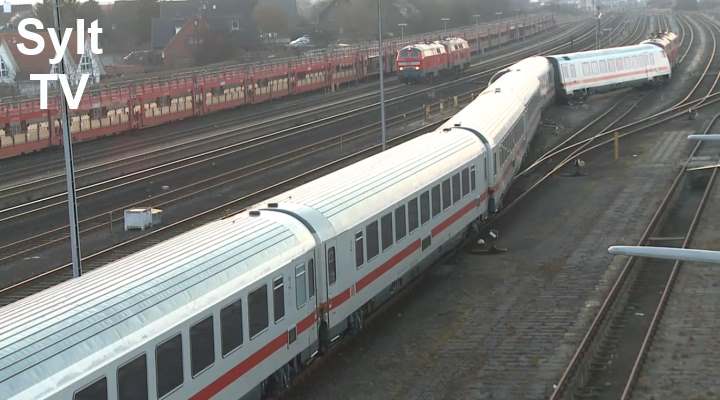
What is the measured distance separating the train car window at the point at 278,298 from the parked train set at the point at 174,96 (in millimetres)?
32524

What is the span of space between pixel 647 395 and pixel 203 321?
6.91 meters

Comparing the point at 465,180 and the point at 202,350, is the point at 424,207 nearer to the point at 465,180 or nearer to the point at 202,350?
the point at 465,180

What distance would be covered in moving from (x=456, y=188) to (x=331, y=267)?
7.24m

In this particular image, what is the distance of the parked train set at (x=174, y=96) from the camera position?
146 feet

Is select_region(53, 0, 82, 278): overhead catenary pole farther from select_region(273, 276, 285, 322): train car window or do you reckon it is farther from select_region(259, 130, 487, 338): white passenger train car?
select_region(273, 276, 285, 322): train car window

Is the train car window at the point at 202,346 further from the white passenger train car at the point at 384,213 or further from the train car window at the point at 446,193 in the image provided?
the train car window at the point at 446,193

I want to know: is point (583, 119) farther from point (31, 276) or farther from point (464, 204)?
point (31, 276)

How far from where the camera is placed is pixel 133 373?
10320 millimetres

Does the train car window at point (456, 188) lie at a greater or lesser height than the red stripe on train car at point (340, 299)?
greater

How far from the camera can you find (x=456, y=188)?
21969 mm

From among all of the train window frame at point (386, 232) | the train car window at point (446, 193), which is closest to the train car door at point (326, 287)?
the train window frame at point (386, 232)

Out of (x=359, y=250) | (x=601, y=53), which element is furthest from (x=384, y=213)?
(x=601, y=53)

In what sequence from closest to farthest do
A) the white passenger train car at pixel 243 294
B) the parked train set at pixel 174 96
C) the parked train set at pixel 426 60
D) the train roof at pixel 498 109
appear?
the white passenger train car at pixel 243 294
the train roof at pixel 498 109
the parked train set at pixel 174 96
the parked train set at pixel 426 60

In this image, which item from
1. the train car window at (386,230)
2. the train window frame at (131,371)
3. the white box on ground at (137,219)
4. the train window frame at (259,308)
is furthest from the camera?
the white box on ground at (137,219)
